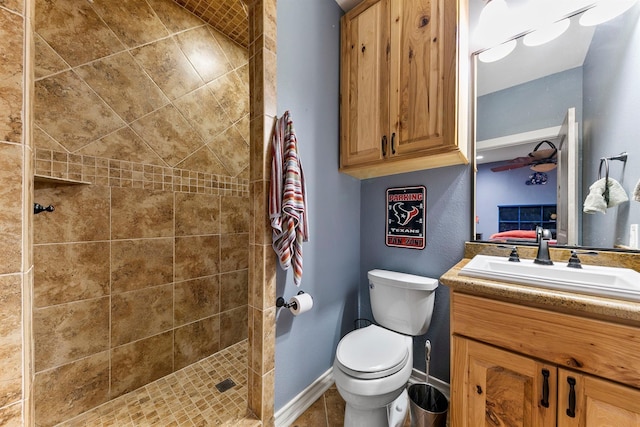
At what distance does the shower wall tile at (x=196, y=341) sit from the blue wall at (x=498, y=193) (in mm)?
2099

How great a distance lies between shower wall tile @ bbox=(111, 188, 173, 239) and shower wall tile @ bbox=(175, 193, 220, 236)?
61 mm

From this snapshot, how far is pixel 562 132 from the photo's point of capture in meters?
1.22

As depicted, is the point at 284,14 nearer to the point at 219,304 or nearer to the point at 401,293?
the point at 401,293

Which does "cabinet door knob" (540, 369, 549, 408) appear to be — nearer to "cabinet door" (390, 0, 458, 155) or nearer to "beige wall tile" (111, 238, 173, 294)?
"cabinet door" (390, 0, 458, 155)

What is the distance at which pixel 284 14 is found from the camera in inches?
50.0

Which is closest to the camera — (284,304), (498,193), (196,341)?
(284,304)

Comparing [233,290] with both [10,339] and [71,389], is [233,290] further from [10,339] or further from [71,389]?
[10,339]

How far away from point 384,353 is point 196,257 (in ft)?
4.96

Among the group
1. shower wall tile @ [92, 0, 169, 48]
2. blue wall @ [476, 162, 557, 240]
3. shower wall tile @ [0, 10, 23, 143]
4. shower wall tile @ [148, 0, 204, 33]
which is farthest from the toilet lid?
shower wall tile @ [148, 0, 204, 33]

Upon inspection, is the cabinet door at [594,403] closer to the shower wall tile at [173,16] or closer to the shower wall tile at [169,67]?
the shower wall tile at [169,67]

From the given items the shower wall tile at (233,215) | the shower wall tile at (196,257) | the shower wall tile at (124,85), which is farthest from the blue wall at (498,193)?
the shower wall tile at (124,85)

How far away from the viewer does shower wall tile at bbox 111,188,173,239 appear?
1465 millimetres

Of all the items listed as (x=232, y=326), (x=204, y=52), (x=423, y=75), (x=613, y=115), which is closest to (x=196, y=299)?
(x=232, y=326)

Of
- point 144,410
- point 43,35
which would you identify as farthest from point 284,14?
point 144,410
